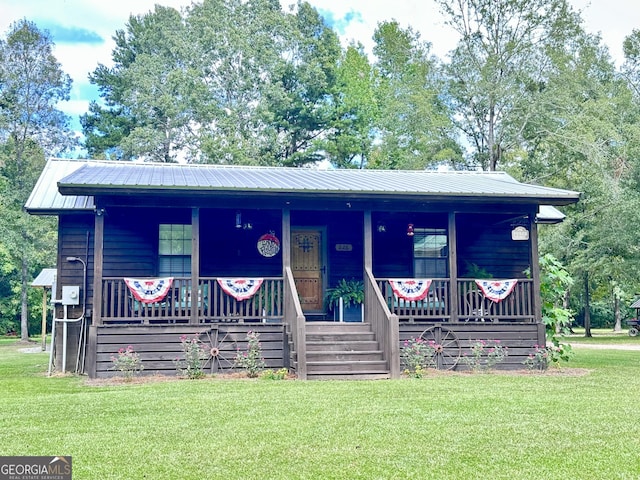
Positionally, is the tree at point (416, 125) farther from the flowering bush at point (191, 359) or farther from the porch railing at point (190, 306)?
the flowering bush at point (191, 359)

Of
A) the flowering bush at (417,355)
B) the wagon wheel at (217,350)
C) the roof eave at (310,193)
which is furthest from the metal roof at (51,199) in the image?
the flowering bush at (417,355)

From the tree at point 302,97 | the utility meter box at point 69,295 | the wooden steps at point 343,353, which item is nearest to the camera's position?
the wooden steps at point 343,353

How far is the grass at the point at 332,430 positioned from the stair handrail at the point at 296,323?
0.82 meters

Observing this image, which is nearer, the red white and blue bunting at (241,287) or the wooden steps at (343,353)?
the wooden steps at (343,353)

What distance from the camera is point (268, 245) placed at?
14016 mm

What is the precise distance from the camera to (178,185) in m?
11.4

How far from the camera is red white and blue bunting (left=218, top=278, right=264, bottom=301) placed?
1188 centimetres

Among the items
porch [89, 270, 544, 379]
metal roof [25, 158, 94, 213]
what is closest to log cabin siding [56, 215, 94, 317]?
metal roof [25, 158, 94, 213]

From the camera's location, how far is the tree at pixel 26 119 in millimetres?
29688

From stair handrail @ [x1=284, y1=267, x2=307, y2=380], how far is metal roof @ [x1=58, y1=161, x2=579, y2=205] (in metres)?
1.67

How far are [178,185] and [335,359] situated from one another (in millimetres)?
3820

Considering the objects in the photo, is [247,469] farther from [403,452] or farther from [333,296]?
[333,296]

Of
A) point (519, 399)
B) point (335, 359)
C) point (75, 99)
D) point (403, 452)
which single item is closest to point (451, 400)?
point (519, 399)

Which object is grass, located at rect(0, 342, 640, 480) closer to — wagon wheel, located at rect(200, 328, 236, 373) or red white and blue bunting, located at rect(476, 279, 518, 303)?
wagon wheel, located at rect(200, 328, 236, 373)
